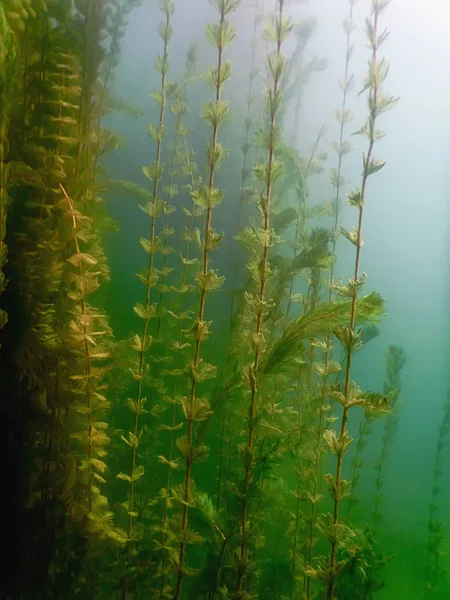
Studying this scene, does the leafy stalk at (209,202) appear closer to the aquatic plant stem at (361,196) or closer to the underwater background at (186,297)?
the underwater background at (186,297)

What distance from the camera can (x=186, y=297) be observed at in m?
2.23

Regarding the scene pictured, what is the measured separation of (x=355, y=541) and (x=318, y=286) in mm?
1150

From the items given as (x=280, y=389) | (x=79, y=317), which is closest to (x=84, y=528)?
(x=79, y=317)

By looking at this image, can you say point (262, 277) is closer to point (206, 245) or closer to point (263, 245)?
point (263, 245)

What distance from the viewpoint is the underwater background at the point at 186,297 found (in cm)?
143

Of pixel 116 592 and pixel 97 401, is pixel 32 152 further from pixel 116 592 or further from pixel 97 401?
pixel 116 592

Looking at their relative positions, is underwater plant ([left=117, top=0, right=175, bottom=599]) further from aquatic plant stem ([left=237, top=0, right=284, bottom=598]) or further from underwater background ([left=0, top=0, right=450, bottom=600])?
aquatic plant stem ([left=237, top=0, right=284, bottom=598])

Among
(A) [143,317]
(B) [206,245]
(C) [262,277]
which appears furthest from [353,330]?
(A) [143,317]

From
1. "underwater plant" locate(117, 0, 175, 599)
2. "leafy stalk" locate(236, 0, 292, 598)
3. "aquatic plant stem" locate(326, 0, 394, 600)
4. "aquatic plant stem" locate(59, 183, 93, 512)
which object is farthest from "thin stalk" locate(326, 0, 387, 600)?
"aquatic plant stem" locate(59, 183, 93, 512)

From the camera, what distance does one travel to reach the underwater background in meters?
1.43

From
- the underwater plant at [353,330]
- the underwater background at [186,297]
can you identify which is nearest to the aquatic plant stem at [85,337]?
the underwater background at [186,297]

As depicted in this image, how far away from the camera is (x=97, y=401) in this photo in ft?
4.97

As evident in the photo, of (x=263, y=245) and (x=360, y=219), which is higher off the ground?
(x=360, y=219)

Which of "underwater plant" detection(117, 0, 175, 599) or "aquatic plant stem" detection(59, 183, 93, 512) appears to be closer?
"aquatic plant stem" detection(59, 183, 93, 512)
